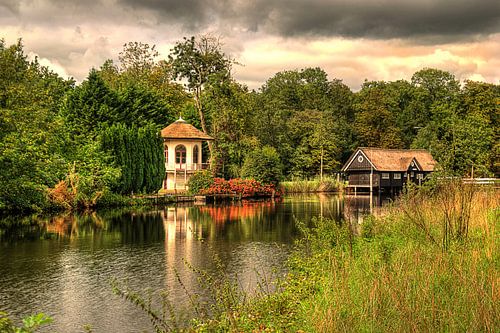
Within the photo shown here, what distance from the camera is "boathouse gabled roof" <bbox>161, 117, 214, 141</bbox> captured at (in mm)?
47844

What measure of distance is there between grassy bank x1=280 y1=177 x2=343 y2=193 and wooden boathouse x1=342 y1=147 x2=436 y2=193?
2166 mm

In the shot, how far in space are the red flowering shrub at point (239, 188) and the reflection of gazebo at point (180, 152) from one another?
576 centimetres

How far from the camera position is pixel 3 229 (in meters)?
22.1

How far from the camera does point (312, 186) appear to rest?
5438cm

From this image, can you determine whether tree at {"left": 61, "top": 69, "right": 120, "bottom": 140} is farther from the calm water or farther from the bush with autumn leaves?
the calm water

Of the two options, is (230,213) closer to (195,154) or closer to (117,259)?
(117,259)

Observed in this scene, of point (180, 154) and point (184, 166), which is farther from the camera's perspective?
point (180, 154)

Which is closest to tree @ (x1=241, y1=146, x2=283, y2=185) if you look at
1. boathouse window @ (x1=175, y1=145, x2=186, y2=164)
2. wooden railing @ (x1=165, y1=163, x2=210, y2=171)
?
wooden railing @ (x1=165, y1=163, x2=210, y2=171)

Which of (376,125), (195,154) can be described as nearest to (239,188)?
(195,154)

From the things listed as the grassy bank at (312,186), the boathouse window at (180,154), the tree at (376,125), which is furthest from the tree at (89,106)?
the tree at (376,125)

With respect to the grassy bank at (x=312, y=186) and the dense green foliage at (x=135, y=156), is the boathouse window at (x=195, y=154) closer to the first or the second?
the dense green foliage at (x=135, y=156)

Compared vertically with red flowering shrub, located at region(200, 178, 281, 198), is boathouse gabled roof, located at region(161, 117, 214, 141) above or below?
above

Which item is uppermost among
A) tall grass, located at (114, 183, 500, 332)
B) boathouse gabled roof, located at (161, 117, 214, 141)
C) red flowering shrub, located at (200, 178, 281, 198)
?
boathouse gabled roof, located at (161, 117, 214, 141)

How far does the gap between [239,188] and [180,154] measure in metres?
8.41
